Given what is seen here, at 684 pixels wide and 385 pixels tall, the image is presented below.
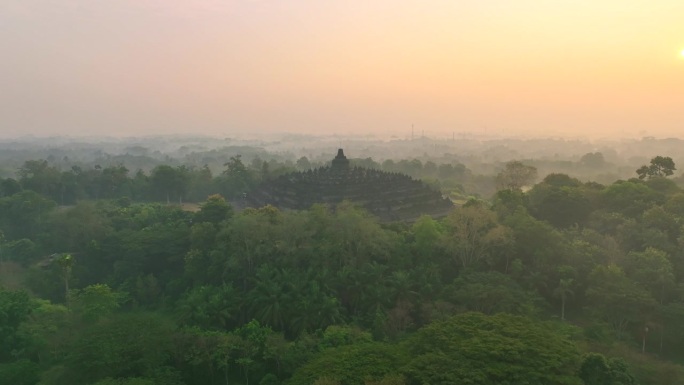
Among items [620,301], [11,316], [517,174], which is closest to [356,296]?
[620,301]

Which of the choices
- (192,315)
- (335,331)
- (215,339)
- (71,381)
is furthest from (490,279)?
(71,381)

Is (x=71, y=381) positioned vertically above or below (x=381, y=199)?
below

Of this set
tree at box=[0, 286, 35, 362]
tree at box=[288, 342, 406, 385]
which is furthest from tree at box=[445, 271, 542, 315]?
tree at box=[0, 286, 35, 362]

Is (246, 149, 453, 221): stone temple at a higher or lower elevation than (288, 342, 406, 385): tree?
higher

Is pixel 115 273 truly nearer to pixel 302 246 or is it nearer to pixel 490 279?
pixel 302 246

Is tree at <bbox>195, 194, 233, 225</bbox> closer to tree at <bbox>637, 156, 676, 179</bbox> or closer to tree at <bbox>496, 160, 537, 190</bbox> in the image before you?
tree at <bbox>496, 160, 537, 190</bbox>

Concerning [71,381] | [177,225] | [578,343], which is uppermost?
[177,225]

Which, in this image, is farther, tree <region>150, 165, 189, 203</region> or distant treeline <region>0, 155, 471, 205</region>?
distant treeline <region>0, 155, 471, 205</region>
